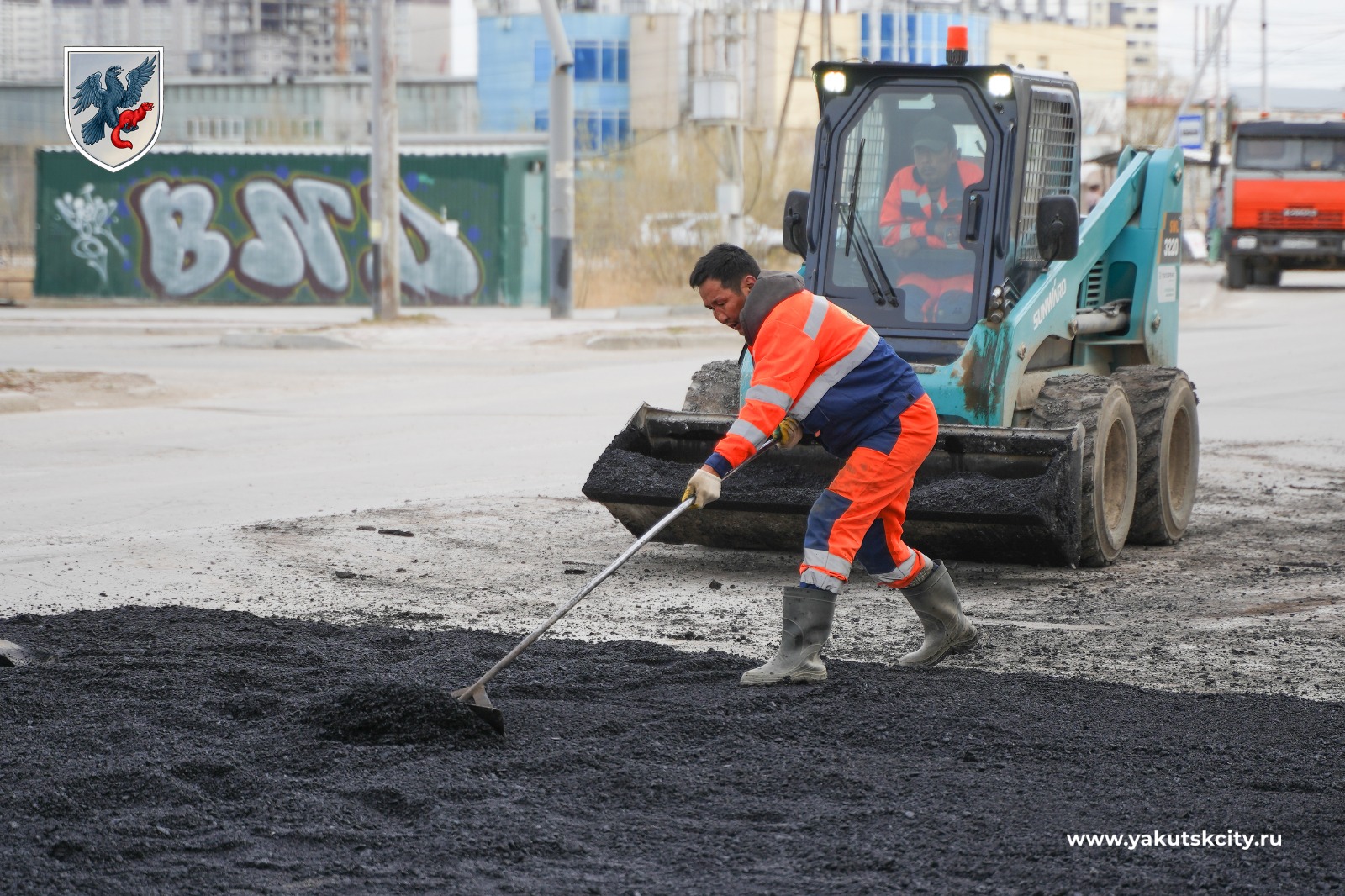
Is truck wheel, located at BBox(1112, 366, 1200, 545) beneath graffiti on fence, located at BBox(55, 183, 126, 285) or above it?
beneath

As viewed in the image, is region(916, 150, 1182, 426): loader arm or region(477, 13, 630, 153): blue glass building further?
region(477, 13, 630, 153): blue glass building

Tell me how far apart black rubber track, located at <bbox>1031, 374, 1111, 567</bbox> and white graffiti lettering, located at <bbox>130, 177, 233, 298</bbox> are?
2623 centimetres

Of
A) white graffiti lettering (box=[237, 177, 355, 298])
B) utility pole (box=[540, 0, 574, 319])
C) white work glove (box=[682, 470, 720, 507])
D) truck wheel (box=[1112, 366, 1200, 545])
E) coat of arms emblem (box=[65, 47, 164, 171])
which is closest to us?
white work glove (box=[682, 470, 720, 507])

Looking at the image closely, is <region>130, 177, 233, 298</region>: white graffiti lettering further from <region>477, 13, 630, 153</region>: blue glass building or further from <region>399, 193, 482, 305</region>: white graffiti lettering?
<region>477, 13, 630, 153</region>: blue glass building

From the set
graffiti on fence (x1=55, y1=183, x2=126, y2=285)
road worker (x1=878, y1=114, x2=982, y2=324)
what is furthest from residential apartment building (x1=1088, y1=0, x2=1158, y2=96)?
road worker (x1=878, y1=114, x2=982, y2=324)

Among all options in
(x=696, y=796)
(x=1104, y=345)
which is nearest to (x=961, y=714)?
(x=696, y=796)

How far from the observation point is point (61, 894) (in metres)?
3.80

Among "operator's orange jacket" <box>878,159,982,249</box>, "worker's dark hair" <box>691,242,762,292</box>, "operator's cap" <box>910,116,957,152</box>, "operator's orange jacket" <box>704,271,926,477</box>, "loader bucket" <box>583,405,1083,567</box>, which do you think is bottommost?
"loader bucket" <box>583,405,1083,567</box>

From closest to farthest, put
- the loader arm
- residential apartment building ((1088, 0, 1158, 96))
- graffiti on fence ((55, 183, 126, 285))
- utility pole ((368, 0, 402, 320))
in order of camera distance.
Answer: the loader arm → utility pole ((368, 0, 402, 320)) → graffiti on fence ((55, 183, 126, 285)) → residential apartment building ((1088, 0, 1158, 96))

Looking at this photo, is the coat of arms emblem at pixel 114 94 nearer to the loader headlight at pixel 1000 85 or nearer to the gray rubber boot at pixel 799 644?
the loader headlight at pixel 1000 85

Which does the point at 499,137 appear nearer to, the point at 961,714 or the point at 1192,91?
the point at 1192,91

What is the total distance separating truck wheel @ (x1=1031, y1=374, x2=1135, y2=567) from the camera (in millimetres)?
7945

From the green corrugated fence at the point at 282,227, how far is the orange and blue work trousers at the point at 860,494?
83.5ft

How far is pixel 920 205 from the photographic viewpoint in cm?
877
